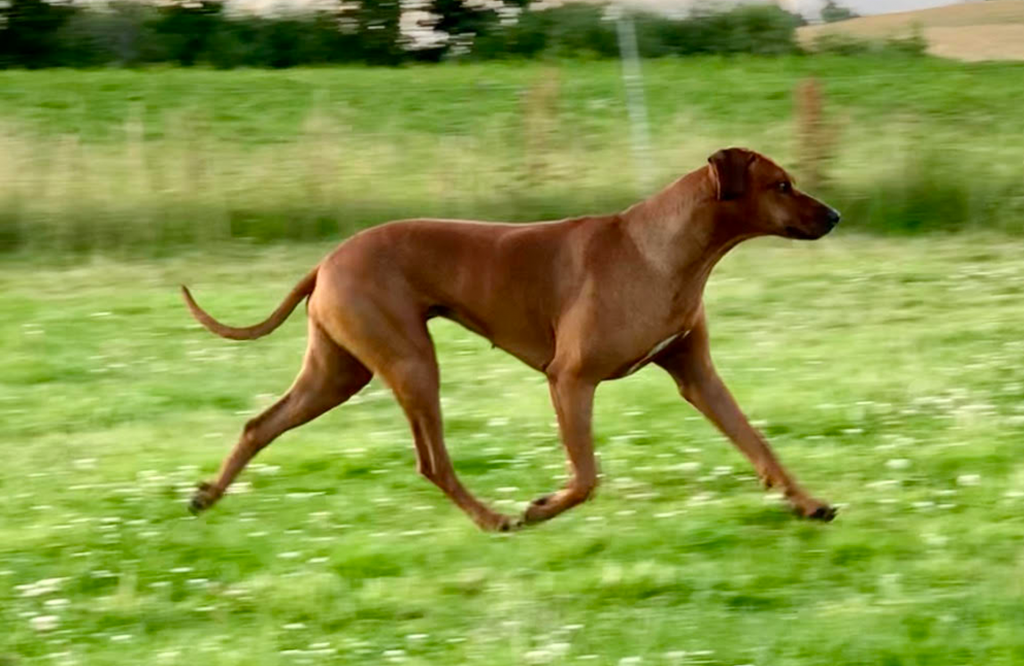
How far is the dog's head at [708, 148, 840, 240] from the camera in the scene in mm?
6125

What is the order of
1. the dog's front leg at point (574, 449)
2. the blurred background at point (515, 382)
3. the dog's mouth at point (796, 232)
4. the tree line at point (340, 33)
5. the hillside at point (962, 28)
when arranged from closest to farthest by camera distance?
the blurred background at point (515, 382) < the dog's front leg at point (574, 449) < the dog's mouth at point (796, 232) < the hillside at point (962, 28) < the tree line at point (340, 33)

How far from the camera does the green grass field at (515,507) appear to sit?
5.04 meters

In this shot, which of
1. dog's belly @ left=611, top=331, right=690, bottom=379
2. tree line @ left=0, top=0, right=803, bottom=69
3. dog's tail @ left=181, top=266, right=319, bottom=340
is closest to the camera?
dog's belly @ left=611, top=331, right=690, bottom=379

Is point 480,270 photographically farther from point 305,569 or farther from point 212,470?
point 212,470

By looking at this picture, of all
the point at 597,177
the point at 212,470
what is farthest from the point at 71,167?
the point at 212,470

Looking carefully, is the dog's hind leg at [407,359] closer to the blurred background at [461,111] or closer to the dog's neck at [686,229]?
the dog's neck at [686,229]

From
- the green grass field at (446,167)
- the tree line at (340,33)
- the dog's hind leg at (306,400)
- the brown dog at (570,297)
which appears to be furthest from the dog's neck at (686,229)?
the tree line at (340,33)

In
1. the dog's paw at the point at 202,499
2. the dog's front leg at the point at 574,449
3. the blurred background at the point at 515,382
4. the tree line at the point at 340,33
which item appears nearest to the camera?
the blurred background at the point at 515,382

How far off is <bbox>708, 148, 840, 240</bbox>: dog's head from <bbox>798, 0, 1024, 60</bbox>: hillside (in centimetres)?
1419

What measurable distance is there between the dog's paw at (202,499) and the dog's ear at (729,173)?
7.30 ft

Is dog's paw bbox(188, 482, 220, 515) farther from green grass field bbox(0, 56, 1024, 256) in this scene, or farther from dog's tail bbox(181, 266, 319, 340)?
green grass field bbox(0, 56, 1024, 256)

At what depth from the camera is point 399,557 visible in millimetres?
5824

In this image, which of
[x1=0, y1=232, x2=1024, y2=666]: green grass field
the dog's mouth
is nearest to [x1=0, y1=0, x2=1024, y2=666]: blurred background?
[x1=0, y1=232, x2=1024, y2=666]: green grass field

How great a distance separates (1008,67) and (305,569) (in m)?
16.5
